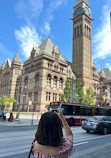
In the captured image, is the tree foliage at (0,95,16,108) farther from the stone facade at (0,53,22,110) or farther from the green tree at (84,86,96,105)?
the green tree at (84,86,96,105)

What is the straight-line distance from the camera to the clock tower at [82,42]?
58625 millimetres

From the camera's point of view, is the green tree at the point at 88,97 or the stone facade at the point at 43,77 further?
the green tree at the point at 88,97

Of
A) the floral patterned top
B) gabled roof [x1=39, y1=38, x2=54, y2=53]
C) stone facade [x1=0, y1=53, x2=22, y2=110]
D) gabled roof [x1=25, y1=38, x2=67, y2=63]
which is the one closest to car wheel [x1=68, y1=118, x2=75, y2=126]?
the floral patterned top

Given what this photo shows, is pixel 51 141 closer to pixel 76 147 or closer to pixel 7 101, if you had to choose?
pixel 76 147

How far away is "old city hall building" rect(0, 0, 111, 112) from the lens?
43.0 metres

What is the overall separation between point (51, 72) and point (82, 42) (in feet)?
81.3

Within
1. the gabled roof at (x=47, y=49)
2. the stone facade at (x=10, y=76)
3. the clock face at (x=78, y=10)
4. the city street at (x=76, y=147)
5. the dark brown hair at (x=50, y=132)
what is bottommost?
the city street at (x=76, y=147)

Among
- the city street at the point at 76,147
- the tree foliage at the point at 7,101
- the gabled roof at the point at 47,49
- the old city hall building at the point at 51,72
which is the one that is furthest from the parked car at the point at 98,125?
the tree foliage at the point at 7,101

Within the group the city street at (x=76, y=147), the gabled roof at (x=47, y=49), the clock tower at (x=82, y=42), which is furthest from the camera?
the clock tower at (x=82, y=42)

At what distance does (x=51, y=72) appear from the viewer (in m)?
44.5

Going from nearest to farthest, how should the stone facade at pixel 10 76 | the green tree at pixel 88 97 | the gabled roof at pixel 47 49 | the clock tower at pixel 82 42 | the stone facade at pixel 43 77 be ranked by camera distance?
the stone facade at pixel 43 77 < the green tree at pixel 88 97 < the gabled roof at pixel 47 49 < the stone facade at pixel 10 76 < the clock tower at pixel 82 42

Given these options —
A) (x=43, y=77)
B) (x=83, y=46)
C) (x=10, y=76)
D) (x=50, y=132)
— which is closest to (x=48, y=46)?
(x=43, y=77)

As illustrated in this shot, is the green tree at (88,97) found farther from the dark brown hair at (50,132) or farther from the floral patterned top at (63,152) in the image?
the dark brown hair at (50,132)

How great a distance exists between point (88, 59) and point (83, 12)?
20.7 meters
